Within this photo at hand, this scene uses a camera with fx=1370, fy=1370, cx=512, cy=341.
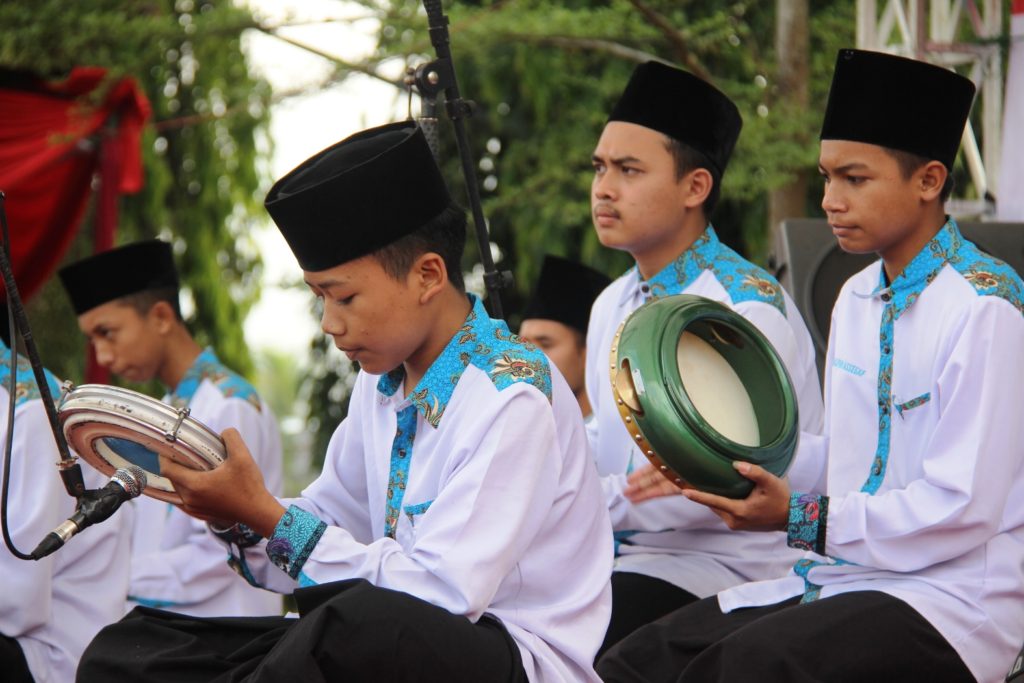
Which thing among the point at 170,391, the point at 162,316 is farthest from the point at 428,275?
the point at 170,391

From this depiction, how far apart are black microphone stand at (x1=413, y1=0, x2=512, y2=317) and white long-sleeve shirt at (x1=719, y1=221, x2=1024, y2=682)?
3.34 feet

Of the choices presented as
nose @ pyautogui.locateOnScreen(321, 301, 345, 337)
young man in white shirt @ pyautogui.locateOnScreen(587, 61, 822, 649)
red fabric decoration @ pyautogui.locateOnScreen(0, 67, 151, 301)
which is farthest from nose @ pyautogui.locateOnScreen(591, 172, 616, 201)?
red fabric decoration @ pyautogui.locateOnScreen(0, 67, 151, 301)

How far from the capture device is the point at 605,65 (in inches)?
296

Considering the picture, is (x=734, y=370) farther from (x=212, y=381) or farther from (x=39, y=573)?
(x=212, y=381)

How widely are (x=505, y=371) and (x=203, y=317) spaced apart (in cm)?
A: 623

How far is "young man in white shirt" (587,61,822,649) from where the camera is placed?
3.83m

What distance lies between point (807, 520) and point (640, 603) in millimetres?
786

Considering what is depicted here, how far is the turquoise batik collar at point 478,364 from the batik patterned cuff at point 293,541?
1.13ft

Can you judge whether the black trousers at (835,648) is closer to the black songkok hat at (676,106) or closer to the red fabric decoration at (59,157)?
the black songkok hat at (676,106)

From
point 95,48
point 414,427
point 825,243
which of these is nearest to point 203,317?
point 95,48

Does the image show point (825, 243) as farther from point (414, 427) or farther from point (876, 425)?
point (414, 427)

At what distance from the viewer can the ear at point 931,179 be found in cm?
330

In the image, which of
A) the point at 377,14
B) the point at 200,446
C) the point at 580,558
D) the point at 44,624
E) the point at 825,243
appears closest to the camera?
the point at 200,446

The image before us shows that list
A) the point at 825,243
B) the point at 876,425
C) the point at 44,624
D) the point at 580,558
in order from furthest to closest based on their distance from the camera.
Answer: the point at 825,243
the point at 44,624
the point at 876,425
the point at 580,558
